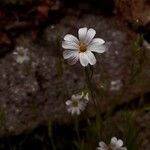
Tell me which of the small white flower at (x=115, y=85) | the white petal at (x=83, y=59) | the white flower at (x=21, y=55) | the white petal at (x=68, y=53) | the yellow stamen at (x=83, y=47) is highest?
the yellow stamen at (x=83, y=47)

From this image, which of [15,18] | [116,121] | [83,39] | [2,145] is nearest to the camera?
[83,39]

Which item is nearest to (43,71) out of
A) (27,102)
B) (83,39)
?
(27,102)

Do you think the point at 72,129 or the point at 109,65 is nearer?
the point at 72,129

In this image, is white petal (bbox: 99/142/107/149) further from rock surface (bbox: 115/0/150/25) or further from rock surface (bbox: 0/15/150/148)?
rock surface (bbox: 115/0/150/25)

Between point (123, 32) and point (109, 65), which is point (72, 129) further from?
point (123, 32)

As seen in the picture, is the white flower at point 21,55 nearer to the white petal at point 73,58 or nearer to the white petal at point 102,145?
the white petal at point 102,145

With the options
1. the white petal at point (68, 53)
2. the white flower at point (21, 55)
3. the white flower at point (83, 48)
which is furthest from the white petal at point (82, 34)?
the white flower at point (21, 55)
